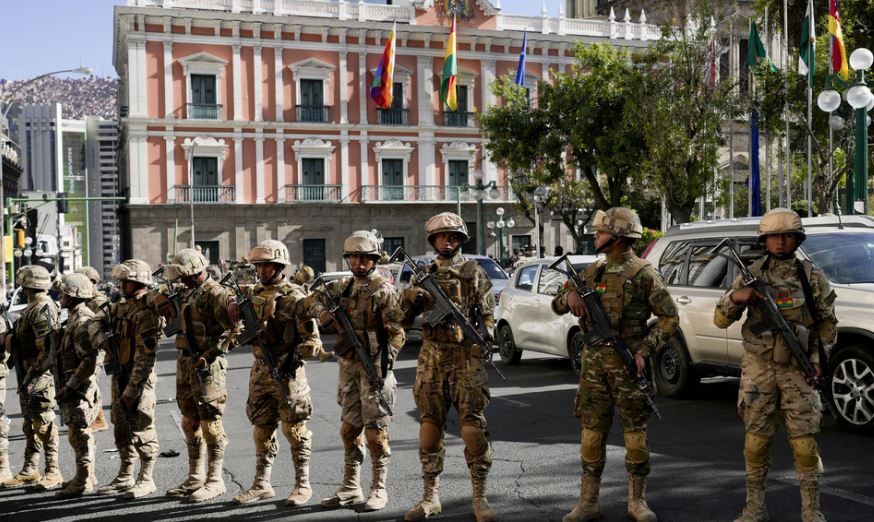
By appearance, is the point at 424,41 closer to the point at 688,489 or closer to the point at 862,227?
the point at 862,227

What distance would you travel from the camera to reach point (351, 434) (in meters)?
6.46

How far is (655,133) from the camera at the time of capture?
2392 centimetres

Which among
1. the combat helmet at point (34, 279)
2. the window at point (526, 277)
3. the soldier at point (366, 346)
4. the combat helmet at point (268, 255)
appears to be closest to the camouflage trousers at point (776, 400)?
the soldier at point (366, 346)

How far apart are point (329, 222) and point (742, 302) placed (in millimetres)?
40682

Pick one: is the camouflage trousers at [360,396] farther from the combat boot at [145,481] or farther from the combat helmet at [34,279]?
the combat helmet at [34,279]

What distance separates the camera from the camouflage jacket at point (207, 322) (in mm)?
6875

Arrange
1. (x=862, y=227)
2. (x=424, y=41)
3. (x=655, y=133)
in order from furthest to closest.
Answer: (x=424, y=41), (x=655, y=133), (x=862, y=227)

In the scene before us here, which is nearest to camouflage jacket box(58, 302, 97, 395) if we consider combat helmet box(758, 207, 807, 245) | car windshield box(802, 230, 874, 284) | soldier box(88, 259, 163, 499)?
soldier box(88, 259, 163, 499)

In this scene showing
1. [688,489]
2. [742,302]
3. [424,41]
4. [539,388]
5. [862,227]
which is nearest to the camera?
[742,302]

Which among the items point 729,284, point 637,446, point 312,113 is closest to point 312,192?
point 312,113

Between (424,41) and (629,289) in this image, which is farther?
(424,41)

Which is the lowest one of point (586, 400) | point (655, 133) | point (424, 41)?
point (586, 400)

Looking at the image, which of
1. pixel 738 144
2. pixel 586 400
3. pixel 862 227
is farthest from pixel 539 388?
pixel 738 144

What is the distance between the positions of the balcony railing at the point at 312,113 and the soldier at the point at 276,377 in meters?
39.6
